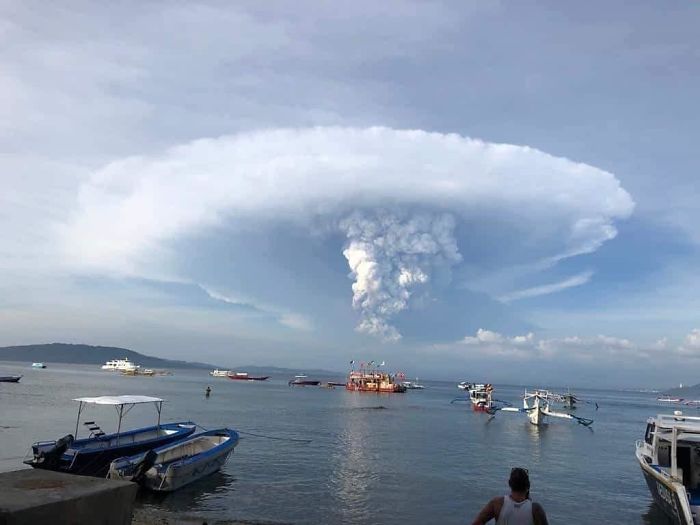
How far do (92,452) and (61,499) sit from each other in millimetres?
23175

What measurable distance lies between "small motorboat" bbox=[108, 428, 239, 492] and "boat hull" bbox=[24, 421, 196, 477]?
168 cm

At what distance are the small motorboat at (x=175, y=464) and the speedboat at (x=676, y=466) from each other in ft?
69.3

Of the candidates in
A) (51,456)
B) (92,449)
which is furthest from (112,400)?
(51,456)

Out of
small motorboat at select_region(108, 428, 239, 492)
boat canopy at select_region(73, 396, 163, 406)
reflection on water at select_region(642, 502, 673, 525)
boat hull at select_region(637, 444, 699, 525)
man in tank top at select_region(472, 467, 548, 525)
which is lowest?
reflection on water at select_region(642, 502, 673, 525)

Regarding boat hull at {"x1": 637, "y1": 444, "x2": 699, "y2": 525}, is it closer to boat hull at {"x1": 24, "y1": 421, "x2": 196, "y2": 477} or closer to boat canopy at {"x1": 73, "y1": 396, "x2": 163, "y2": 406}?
boat hull at {"x1": 24, "y1": 421, "x2": 196, "y2": 477}

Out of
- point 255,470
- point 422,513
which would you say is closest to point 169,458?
point 255,470

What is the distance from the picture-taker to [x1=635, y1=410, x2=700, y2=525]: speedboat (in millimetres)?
18609

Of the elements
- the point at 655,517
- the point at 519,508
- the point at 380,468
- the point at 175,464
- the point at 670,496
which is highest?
the point at 519,508

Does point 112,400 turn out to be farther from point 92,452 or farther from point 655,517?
point 655,517

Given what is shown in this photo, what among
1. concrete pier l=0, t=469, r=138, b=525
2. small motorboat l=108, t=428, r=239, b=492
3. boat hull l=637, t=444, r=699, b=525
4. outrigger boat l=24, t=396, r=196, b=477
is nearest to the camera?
concrete pier l=0, t=469, r=138, b=525

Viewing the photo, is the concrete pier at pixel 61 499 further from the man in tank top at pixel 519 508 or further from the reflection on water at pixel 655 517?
→ the reflection on water at pixel 655 517

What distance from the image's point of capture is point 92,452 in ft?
85.8

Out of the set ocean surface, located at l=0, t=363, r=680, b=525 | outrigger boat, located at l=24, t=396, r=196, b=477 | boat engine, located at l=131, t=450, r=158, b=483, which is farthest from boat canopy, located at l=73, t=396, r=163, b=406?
ocean surface, located at l=0, t=363, r=680, b=525

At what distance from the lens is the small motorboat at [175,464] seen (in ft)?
79.6
